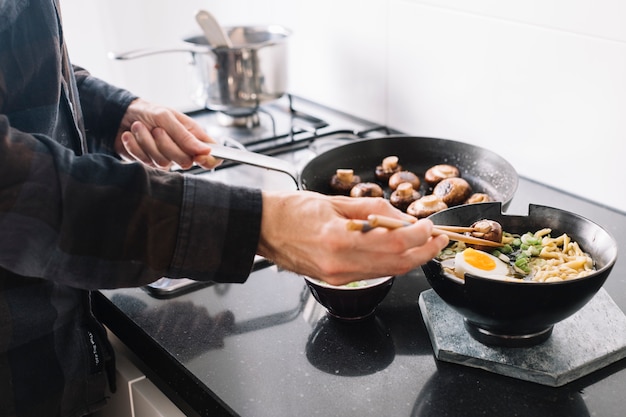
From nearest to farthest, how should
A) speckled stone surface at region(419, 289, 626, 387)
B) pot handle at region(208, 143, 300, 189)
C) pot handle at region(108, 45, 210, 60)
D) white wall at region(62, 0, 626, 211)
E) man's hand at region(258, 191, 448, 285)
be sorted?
man's hand at region(258, 191, 448, 285), speckled stone surface at region(419, 289, 626, 387), pot handle at region(208, 143, 300, 189), white wall at region(62, 0, 626, 211), pot handle at region(108, 45, 210, 60)

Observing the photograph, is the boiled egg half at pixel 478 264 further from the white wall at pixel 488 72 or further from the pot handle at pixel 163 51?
the pot handle at pixel 163 51

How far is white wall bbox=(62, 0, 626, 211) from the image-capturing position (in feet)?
3.82

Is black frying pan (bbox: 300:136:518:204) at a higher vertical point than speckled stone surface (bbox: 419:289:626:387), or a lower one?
higher

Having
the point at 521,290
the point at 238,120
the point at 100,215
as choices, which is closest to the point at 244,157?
the point at 100,215

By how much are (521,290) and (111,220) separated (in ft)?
1.43

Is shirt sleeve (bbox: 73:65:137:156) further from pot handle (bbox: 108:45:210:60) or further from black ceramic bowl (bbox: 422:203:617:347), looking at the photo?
black ceramic bowl (bbox: 422:203:617:347)

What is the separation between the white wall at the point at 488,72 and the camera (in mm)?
1165

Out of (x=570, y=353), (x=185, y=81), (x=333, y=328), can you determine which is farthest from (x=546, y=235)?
(x=185, y=81)

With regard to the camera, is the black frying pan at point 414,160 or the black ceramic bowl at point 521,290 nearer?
the black ceramic bowl at point 521,290

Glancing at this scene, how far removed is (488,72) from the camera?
1.33 m

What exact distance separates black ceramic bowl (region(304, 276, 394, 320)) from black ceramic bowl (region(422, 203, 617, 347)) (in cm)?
10

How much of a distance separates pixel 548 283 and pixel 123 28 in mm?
1766

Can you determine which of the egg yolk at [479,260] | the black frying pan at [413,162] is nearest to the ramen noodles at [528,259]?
the egg yolk at [479,260]

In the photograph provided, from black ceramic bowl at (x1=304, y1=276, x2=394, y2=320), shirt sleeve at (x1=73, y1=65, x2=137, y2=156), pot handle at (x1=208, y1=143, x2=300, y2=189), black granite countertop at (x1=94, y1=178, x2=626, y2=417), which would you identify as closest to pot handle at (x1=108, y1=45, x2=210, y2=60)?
shirt sleeve at (x1=73, y1=65, x2=137, y2=156)
